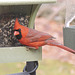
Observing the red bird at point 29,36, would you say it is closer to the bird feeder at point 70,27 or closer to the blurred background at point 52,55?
the bird feeder at point 70,27

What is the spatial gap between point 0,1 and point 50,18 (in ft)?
20.5

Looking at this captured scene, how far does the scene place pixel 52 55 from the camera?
20.5 feet

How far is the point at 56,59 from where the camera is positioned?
19.5ft

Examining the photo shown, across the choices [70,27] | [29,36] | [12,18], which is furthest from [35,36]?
[70,27]

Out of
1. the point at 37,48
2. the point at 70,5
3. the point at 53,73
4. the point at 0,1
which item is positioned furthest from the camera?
the point at 53,73

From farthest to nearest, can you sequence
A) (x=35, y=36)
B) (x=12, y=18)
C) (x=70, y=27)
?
1. (x=70, y=27)
2. (x=12, y=18)
3. (x=35, y=36)

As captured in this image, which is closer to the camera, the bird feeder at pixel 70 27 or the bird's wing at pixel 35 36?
the bird's wing at pixel 35 36

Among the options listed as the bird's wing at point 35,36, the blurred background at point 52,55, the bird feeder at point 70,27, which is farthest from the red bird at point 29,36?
the blurred background at point 52,55

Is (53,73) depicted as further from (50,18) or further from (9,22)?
(50,18)

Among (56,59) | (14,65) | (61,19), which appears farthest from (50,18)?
(14,65)

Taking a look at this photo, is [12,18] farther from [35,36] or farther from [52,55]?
[52,55]

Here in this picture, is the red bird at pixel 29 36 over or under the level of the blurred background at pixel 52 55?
over

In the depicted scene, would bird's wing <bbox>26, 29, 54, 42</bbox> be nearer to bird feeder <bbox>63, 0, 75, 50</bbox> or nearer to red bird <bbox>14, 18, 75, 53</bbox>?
red bird <bbox>14, 18, 75, 53</bbox>

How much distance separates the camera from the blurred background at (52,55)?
5215 mm
